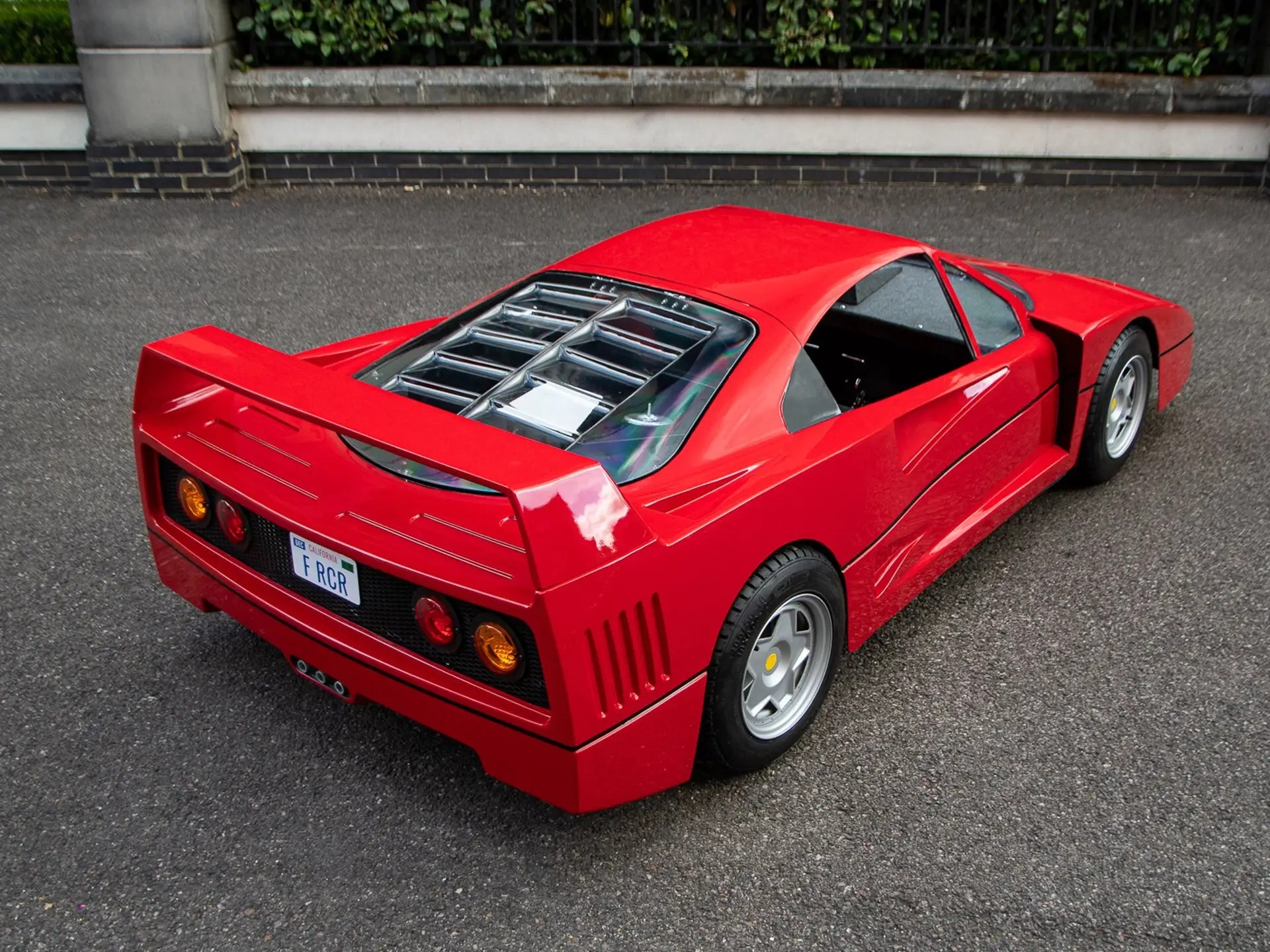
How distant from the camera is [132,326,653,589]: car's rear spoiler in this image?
7.72ft

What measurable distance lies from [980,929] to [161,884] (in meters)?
1.90

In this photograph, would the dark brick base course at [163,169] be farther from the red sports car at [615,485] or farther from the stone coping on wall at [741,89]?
the red sports car at [615,485]

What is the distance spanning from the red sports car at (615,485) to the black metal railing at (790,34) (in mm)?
5393

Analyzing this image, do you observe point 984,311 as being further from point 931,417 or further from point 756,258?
point 756,258

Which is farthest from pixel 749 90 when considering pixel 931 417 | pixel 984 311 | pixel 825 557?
pixel 825 557

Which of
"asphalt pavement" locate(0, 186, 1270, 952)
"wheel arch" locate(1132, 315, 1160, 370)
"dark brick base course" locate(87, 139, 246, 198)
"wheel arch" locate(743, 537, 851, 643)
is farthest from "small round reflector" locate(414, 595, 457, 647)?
"dark brick base course" locate(87, 139, 246, 198)

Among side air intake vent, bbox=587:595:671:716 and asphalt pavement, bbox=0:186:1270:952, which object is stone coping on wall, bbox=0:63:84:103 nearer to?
asphalt pavement, bbox=0:186:1270:952

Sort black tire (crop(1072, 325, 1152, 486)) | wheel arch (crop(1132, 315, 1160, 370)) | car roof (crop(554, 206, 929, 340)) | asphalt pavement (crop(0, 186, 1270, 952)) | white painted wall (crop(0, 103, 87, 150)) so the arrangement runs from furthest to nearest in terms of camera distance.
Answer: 1. white painted wall (crop(0, 103, 87, 150))
2. wheel arch (crop(1132, 315, 1160, 370))
3. black tire (crop(1072, 325, 1152, 486))
4. car roof (crop(554, 206, 929, 340))
5. asphalt pavement (crop(0, 186, 1270, 952))

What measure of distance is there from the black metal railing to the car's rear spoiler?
649cm

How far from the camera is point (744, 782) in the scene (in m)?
3.10

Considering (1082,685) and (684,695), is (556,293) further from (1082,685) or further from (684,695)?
(1082,685)

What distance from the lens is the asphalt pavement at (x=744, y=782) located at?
2688mm

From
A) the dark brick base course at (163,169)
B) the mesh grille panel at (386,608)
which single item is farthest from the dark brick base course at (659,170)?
the mesh grille panel at (386,608)

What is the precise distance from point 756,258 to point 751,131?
555cm
